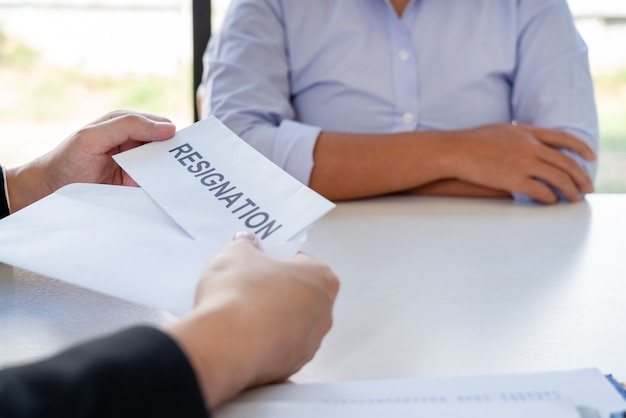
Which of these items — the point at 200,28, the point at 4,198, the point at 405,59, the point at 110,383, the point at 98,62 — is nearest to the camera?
the point at 110,383

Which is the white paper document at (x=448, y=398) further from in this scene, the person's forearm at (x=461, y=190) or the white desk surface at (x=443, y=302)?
the person's forearm at (x=461, y=190)

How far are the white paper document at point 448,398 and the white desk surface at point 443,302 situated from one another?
71 millimetres

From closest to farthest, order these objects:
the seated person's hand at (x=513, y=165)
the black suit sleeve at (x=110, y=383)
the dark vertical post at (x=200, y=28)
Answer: the black suit sleeve at (x=110, y=383)
the seated person's hand at (x=513, y=165)
the dark vertical post at (x=200, y=28)

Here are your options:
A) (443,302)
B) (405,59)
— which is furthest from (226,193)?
(405,59)

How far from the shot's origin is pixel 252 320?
1.54 ft

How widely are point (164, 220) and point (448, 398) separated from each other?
13.3 inches

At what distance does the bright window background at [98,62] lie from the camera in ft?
10.3

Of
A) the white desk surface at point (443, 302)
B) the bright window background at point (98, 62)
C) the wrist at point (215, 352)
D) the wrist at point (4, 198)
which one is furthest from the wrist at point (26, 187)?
the bright window background at point (98, 62)

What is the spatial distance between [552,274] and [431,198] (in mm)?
412

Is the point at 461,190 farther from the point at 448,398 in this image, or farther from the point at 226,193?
the point at 448,398

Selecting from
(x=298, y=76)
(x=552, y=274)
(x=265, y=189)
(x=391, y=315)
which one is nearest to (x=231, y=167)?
(x=265, y=189)

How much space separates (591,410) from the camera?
0.46m

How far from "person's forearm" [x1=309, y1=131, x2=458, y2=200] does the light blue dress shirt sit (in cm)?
17

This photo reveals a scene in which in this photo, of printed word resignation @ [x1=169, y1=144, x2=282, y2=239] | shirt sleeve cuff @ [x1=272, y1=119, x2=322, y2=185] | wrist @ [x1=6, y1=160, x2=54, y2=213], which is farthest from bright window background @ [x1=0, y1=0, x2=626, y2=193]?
printed word resignation @ [x1=169, y1=144, x2=282, y2=239]
